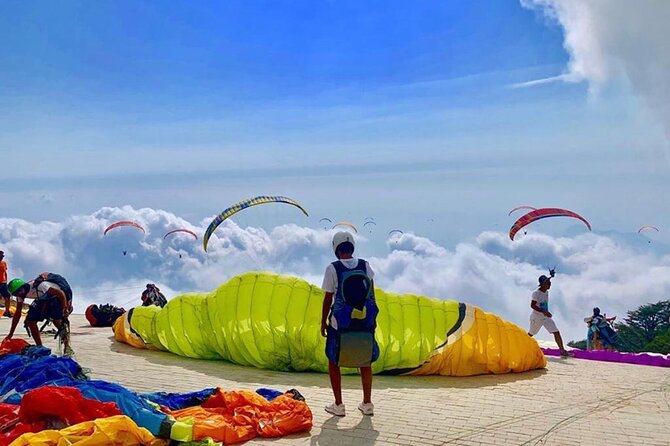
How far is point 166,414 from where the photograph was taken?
491 cm

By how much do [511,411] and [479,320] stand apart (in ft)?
8.46

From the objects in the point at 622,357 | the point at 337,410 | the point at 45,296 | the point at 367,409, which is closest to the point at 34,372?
the point at 337,410

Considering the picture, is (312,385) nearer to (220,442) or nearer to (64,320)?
(220,442)

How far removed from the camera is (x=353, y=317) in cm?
563

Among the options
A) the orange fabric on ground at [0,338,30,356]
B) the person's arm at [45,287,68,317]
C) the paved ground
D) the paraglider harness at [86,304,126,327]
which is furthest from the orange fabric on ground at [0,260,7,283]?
the orange fabric on ground at [0,338,30,356]

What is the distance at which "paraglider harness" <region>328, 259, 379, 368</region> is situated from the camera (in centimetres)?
559

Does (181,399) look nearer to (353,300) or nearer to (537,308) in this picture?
(353,300)

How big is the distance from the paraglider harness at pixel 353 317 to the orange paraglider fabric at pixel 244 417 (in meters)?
0.59

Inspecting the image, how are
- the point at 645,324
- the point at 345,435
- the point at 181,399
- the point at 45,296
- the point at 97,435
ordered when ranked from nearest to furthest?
the point at 97,435
the point at 345,435
the point at 181,399
the point at 45,296
the point at 645,324

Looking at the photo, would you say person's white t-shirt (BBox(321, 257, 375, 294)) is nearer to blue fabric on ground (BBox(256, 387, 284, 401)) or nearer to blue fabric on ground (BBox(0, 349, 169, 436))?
blue fabric on ground (BBox(256, 387, 284, 401))

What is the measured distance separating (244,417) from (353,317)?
1.22 m

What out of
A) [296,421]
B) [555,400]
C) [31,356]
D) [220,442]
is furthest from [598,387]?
[31,356]

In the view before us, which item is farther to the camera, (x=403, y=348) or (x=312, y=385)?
(x=403, y=348)

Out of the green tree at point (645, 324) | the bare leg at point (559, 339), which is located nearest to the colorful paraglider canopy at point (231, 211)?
the bare leg at point (559, 339)
